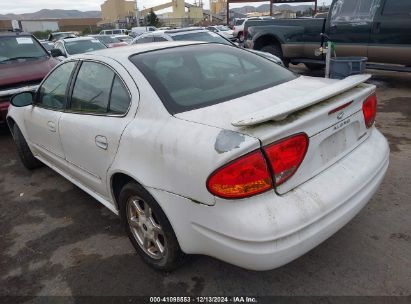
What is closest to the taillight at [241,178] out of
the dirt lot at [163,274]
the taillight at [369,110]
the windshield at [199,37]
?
the dirt lot at [163,274]

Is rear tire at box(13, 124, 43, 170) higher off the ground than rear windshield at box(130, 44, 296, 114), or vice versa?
rear windshield at box(130, 44, 296, 114)

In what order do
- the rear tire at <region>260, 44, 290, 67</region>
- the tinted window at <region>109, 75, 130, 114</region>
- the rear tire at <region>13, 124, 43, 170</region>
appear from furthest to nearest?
the rear tire at <region>260, 44, 290, 67</region>, the rear tire at <region>13, 124, 43, 170</region>, the tinted window at <region>109, 75, 130, 114</region>

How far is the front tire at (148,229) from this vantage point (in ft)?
7.87

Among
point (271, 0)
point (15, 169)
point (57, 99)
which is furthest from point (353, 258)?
point (271, 0)

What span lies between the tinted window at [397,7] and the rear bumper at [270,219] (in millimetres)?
6166

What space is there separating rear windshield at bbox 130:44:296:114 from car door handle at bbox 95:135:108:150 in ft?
1.89

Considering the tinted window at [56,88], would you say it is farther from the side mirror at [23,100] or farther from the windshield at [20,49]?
the windshield at [20,49]

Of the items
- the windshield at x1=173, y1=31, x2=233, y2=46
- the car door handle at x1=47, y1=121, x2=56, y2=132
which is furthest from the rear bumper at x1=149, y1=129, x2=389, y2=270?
the windshield at x1=173, y1=31, x2=233, y2=46

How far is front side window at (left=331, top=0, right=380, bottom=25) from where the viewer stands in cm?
761

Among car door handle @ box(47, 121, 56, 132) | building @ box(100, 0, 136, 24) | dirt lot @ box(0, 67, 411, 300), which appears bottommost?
dirt lot @ box(0, 67, 411, 300)

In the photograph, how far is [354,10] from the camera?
7930 millimetres

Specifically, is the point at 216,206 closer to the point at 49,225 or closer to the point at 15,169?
the point at 49,225

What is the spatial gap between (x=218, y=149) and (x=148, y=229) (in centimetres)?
100

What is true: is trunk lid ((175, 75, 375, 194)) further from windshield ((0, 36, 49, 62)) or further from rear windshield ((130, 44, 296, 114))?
windshield ((0, 36, 49, 62))
